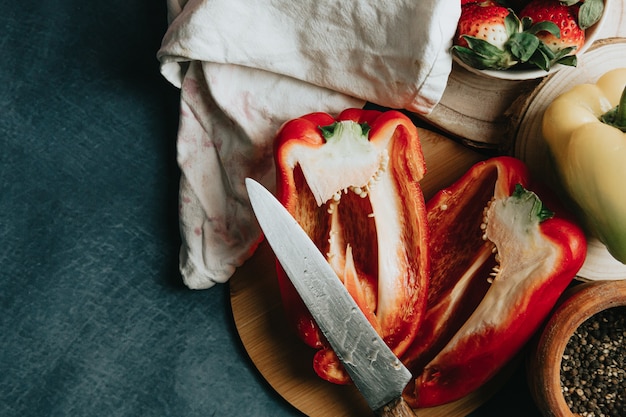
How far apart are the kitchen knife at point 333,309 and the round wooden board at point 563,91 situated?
1.01 ft

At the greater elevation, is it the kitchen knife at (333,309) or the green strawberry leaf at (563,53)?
the green strawberry leaf at (563,53)

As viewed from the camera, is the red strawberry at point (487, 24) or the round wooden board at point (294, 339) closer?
the red strawberry at point (487, 24)

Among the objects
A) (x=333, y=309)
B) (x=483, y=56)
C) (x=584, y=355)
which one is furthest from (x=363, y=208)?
(x=584, y=355)

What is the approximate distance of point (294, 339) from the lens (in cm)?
106

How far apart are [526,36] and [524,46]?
0.01 metres

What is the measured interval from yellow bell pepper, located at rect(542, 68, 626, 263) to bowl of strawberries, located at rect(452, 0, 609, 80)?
0.17ft

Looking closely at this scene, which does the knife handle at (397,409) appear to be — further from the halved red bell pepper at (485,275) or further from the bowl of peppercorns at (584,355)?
the bowl of peppercorns at (584,355)

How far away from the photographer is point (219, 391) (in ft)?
3.57

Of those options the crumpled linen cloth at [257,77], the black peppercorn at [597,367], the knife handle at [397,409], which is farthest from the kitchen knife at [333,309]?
the black peppercorn at [597,367]

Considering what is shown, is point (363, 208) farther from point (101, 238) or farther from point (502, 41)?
point (101, 238)

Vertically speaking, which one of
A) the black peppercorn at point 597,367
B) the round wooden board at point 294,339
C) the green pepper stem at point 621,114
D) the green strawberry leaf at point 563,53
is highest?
the green strawberry leaf at point 563,53

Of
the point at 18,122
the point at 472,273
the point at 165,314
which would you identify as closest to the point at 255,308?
the point at 165,314

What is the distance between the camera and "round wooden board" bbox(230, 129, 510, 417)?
1042mm

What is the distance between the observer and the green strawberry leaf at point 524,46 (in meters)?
0.93
